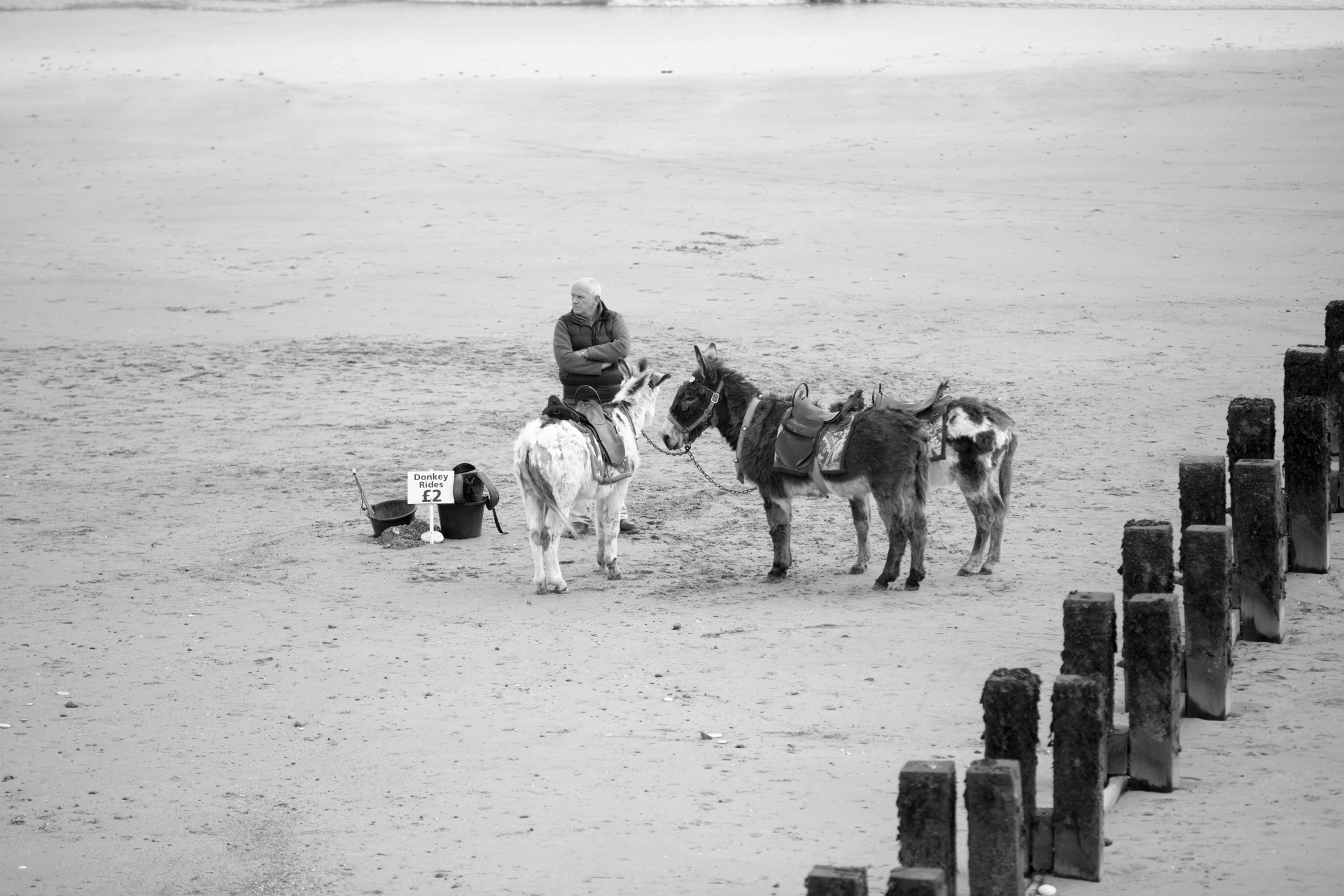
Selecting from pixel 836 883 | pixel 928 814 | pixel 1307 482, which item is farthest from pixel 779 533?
pixel 836 883

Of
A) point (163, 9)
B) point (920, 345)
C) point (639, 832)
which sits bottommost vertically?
point (639, 832)

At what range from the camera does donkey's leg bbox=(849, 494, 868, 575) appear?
12.3 meters

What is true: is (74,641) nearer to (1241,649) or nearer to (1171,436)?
(1241,649)

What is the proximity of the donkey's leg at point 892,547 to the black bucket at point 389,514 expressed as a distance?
406 cm

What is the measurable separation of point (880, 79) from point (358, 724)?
84.1 ft

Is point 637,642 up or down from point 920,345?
down

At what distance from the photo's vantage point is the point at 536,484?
11844 mm

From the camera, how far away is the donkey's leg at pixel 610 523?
41.0 ft

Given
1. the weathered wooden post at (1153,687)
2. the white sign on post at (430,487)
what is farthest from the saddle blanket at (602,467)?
the weathered wooden post at (1153,687)

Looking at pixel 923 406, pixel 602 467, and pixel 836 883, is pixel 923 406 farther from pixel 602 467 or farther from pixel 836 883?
pixel 836 883

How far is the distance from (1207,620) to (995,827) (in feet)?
10.2

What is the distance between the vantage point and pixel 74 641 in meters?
10.9

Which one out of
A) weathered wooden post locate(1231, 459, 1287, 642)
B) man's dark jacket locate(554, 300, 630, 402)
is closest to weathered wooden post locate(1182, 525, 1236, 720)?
weathered wooden post locate(1231, 459, 1287, 642)

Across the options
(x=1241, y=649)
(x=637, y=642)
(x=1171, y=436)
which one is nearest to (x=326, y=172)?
(x=1171, y=436)
